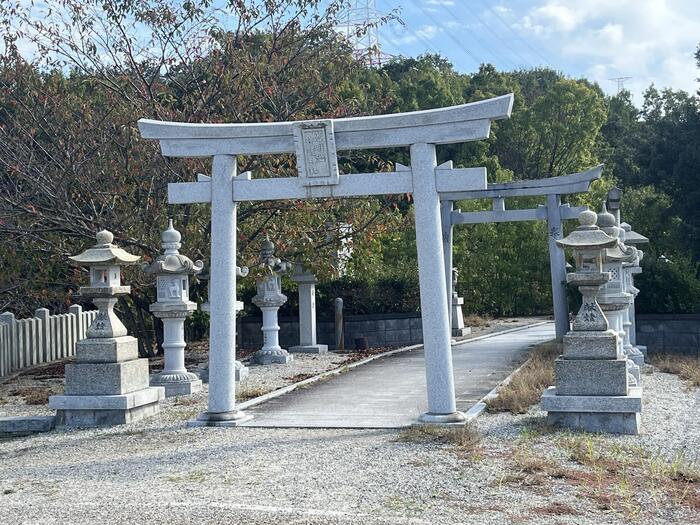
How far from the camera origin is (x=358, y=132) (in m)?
9.80

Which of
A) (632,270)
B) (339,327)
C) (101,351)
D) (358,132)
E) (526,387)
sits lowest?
(526,387)

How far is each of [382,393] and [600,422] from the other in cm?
391

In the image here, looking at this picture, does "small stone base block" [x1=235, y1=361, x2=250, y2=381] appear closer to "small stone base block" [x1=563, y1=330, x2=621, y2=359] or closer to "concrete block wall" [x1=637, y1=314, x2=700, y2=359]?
"small stone base block" [x1=563, y1=330, x2=621, y2=359]

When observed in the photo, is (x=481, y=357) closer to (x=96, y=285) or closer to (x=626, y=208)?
(x=96, y=285)

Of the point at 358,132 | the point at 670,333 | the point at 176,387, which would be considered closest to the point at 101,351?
the point at 176,387

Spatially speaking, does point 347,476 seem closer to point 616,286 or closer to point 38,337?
point 616,286

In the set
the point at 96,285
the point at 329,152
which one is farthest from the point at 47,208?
the point at 329,152

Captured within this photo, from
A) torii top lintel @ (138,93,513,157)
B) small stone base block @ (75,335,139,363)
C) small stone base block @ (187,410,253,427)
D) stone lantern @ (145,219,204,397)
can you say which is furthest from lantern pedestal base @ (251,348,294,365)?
torii top lintel @ (138,93,513,157)

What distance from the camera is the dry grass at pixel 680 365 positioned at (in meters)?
13.2

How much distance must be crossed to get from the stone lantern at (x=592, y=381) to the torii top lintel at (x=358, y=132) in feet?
6.17

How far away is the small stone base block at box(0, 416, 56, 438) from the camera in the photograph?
10391 millimetres

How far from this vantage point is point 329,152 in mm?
9727

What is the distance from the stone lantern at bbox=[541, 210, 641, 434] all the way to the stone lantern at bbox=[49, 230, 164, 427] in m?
4.83

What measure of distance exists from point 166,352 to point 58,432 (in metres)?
3.01
